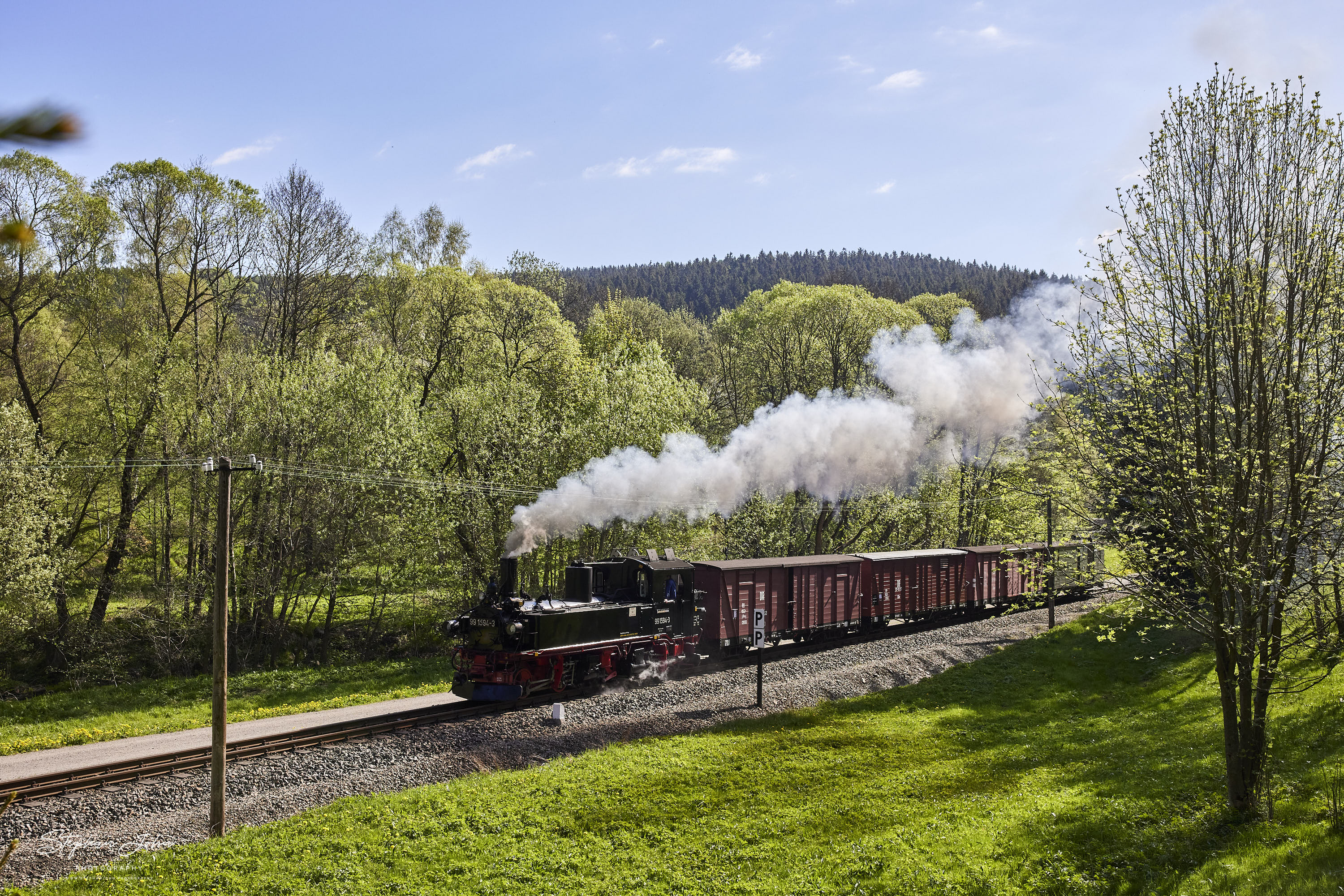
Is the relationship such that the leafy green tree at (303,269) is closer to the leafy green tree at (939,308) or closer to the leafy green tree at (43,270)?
the leafy green tree at (43,270)

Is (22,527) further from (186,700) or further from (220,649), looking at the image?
(220,649)

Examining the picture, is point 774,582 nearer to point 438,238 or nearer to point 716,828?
point 716,828

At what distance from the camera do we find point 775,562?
26.8m

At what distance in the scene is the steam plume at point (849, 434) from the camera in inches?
1137

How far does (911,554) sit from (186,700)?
81.6ft

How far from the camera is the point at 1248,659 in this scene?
1209 centimetres

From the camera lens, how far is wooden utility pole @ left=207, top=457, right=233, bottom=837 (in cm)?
1302

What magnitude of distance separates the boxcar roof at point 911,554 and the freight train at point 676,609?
0.26 ft

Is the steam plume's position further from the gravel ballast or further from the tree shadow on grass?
the tree shadow on grass

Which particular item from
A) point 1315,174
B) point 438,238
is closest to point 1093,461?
point 1315,174

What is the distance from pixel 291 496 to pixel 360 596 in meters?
9.62

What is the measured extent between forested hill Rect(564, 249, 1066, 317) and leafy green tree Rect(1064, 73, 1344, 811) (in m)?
92.0

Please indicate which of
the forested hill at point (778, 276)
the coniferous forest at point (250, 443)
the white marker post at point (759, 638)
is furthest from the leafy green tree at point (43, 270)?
the forested hill at point (778, 276)

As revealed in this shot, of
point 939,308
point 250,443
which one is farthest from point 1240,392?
point 939,308
